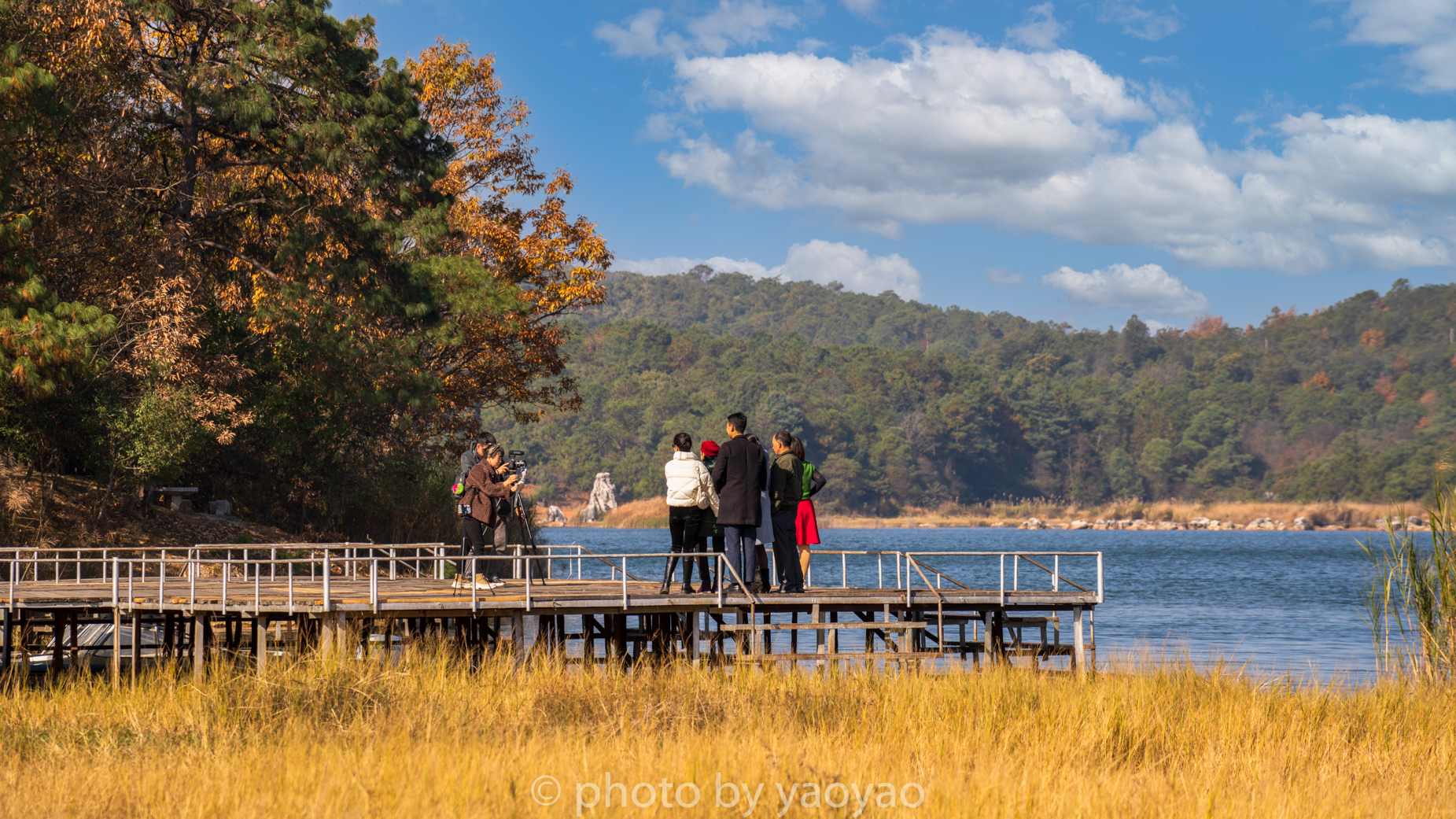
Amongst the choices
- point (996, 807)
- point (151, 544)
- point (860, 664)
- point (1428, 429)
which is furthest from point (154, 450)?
point (1428, 429)

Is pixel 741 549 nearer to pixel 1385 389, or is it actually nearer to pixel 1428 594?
pixel 1428 594

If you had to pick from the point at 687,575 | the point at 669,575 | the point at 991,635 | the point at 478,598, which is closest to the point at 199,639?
the point at 478,598

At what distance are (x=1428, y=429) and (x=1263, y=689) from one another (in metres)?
129

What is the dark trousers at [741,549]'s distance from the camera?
14.8 metres

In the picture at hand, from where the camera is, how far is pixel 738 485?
14.4 metres

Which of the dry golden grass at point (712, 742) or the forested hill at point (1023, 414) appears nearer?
the dry golden grass at point (712, 742)

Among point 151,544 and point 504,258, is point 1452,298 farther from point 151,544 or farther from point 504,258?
point 151,544

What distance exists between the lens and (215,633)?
23672 millimetres

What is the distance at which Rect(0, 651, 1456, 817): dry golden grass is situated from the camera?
8.74 meters

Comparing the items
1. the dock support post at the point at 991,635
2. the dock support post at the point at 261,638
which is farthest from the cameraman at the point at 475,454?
the dock support post at the point at 991,635

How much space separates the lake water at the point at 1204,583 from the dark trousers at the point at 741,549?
346 centimetres

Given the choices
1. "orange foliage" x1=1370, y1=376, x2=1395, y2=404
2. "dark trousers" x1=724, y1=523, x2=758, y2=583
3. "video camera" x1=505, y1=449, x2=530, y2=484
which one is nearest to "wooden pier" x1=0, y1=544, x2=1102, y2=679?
"dark trousers" x1=724, y1=523, x2=758, y2=583

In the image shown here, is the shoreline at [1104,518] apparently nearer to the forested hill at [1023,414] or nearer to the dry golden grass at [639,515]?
the dry golden grass at [639,515]

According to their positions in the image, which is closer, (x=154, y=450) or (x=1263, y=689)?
(x=1263, y=689)
